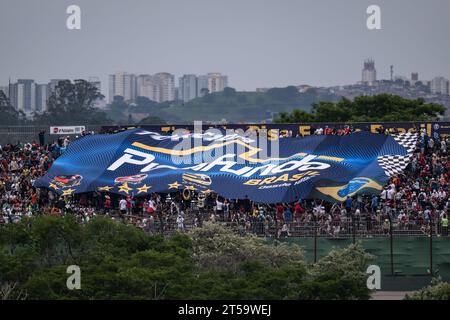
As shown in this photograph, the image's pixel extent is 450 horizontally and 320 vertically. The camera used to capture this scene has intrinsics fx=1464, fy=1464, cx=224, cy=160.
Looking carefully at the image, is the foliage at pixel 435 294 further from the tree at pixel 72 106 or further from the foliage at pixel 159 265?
the tree at pixel 72 106

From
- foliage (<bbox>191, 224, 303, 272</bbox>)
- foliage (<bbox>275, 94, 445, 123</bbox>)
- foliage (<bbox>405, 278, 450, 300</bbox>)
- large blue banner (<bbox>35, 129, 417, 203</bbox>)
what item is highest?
foliage (<bbox>275, 94, 445, 123</bbox>)

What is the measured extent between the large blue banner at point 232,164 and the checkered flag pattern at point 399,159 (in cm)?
4

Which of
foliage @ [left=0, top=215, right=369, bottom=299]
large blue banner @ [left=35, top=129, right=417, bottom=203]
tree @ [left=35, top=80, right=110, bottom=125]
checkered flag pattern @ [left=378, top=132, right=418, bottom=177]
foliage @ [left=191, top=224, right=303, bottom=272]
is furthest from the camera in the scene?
tree @ [left=35, top=80, right=110, bottom=125]

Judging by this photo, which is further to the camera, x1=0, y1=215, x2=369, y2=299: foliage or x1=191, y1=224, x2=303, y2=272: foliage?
x1=191, y1=224, x2=303, y2=272: foliage

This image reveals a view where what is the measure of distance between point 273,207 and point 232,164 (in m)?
4.70

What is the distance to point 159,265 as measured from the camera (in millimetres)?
47875

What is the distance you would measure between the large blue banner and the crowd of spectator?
450mm

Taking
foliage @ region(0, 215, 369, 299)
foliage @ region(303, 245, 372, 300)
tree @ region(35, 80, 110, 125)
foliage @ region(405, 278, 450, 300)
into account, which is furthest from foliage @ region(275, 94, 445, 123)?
foliage @ region(405, 278, 450, 300)

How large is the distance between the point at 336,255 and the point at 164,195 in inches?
501

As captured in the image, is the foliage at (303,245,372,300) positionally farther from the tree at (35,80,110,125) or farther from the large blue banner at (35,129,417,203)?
the tree at (35,80,110,125)

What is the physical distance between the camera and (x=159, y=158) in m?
64.2

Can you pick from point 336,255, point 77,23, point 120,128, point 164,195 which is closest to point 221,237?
point 336,255

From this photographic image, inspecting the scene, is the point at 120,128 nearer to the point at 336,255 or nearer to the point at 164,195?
the point at 164,195

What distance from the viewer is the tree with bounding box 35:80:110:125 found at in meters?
151
